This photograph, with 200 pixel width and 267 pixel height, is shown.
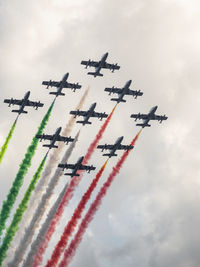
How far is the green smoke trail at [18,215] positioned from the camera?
500 feet

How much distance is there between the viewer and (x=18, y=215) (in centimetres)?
15400

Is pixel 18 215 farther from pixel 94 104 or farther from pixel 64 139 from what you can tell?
pixel 94 104

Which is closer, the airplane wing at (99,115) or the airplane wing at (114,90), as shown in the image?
the airplane wing at (99,115)

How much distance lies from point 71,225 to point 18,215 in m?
18.2

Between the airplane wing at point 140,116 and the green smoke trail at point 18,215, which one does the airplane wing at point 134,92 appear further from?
the green smoke trail at point 18,215

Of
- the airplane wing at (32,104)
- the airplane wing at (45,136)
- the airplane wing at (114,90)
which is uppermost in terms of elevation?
the airplane wing at (114,90)

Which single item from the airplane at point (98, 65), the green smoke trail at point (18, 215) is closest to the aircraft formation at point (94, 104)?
the airplane at point (98, 65)

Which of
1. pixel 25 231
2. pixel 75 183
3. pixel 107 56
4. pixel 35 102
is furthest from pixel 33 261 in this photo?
pixel 107 56

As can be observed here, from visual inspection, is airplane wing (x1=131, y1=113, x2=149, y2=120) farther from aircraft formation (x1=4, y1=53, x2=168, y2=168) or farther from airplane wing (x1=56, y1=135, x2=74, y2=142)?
airplane wing (x1=56, y1=135, x2=74, y2=142)

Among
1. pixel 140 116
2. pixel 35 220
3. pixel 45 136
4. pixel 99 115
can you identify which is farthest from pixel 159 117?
pixel 35 220

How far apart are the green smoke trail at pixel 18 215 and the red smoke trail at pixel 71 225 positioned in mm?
16272

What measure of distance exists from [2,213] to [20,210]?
5.32 metres

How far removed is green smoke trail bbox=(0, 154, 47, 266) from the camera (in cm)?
15225

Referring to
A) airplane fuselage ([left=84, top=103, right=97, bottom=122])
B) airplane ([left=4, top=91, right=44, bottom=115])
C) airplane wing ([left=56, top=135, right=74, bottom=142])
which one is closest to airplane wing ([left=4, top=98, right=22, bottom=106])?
airplane ([left=4, top=91, right=44, bottom=115])
